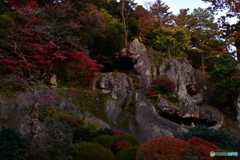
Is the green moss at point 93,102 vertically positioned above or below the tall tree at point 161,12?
below

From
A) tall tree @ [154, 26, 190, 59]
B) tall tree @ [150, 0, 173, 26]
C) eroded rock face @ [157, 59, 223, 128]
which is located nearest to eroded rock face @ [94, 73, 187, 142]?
eroded rock face @ [157, 59, 223, 128]

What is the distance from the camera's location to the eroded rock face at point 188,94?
57.0 ft

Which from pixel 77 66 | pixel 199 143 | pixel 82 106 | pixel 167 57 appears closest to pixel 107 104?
pixel 82 106

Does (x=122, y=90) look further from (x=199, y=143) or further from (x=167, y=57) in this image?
(x=199, y=143)

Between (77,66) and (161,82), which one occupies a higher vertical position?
(77,66)

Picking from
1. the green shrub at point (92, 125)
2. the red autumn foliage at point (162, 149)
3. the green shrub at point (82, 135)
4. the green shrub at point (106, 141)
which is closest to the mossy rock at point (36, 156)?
the green shrub at point (106, 141)

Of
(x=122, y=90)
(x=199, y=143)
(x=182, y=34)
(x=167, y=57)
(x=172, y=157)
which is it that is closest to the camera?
(x=172, y=157)

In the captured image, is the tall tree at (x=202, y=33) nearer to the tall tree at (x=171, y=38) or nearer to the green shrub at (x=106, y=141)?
the tall tree at (x=171, y=38)

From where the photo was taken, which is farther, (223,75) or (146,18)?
(146,18)

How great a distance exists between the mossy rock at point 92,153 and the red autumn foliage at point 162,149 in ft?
4.39

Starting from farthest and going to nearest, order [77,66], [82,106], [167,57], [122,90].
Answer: [167,57] → [122,90] → [77,66] → [82,106]

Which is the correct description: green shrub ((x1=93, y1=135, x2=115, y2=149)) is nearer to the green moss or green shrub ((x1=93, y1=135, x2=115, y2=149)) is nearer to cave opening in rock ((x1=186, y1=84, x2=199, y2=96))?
the green moss

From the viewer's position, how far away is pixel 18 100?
10859mm

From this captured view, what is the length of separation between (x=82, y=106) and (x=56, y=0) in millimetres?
9121
